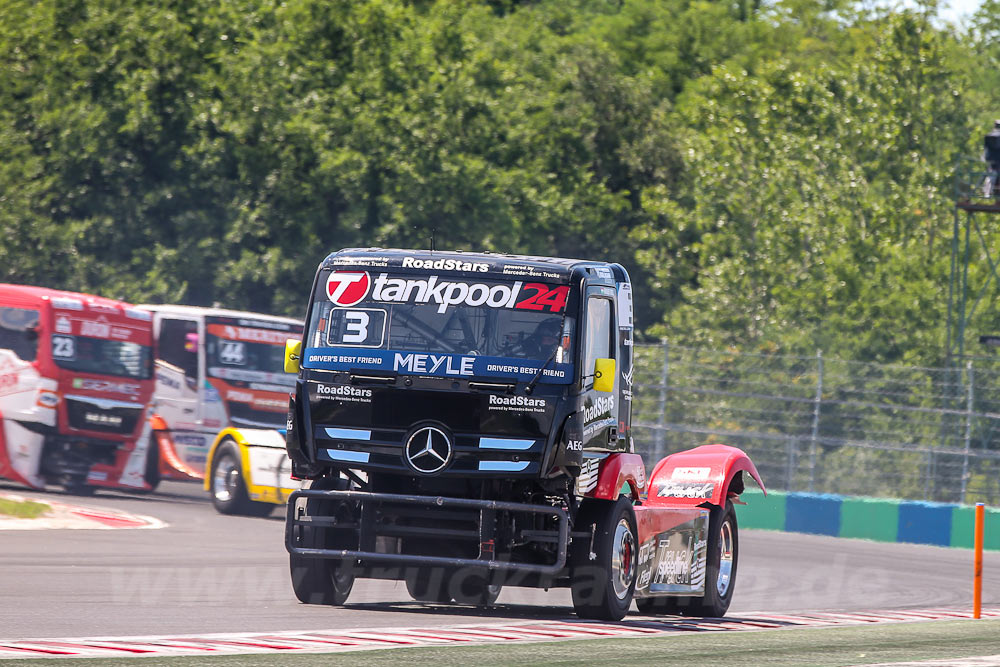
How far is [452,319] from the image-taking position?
1124 cm

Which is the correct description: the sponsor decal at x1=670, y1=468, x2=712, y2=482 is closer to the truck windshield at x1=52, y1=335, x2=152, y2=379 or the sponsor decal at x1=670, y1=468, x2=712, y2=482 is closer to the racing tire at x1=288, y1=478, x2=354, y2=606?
the racing tire at x1=288, y1=478, x2=354, y2=606

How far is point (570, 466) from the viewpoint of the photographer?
11.0 m

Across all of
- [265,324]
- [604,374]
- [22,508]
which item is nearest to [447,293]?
[604,374]

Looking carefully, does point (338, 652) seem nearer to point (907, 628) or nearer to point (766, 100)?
point (907, 628)

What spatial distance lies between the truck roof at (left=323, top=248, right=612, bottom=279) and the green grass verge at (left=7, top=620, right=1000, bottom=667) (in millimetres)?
2636

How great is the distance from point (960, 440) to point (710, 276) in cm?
1585

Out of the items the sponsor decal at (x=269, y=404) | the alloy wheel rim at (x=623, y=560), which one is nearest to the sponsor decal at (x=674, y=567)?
the alloy wheel rim at (x=623, y=560)

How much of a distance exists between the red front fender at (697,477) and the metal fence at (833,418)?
1091 centimetres

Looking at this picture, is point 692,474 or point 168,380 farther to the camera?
point 168,380

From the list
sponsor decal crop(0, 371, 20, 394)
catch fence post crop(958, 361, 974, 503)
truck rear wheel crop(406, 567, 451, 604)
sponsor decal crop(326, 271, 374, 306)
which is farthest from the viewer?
sponsor decal crop(0, 371, 20, 394)

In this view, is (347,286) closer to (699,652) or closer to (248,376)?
(699,652)

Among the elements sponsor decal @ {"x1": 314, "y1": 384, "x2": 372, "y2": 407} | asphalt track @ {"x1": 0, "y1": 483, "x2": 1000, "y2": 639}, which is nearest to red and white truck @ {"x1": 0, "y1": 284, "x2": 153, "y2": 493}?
asphalt track @ {"x1": 0, "y1": 483, "x2": 1000, "y2": 639}

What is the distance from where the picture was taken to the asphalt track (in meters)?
10.6

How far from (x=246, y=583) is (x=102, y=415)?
11.9 m
